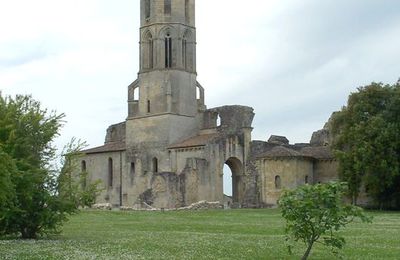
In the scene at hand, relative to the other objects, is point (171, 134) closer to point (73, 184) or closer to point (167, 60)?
point (167, 60)

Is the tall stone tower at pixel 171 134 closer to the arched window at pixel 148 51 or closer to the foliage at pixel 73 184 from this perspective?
the arched window at pixel 148 51

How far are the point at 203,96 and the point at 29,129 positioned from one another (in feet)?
171

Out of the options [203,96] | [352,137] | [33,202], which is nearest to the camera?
→ [33,202]

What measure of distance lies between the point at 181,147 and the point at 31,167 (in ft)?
144

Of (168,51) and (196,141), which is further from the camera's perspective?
(168,51)

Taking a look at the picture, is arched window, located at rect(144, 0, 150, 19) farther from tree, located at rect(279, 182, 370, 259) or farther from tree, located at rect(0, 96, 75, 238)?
tree, located at rect(279, 182, 370, 259)

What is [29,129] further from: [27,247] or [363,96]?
[363,96]

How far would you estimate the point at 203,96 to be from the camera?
3253 inches

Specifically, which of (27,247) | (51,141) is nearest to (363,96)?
(51,141)

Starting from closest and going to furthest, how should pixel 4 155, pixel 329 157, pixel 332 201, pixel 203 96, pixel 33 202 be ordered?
pixel 332 201
pixel 4 155
pixel 33 202
pixel 329 157
pixel 203 96

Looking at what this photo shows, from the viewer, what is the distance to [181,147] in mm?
74000

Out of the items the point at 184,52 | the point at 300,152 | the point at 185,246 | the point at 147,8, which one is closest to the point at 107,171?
the point at 184,52

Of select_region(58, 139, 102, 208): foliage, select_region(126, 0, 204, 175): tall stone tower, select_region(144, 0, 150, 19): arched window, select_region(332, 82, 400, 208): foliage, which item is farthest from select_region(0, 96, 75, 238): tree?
select_region(144, 0, 150, 19): arched window

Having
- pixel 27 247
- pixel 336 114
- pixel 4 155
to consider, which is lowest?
pixel 27 247
